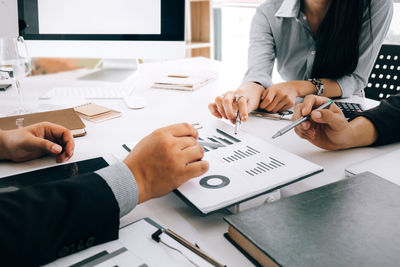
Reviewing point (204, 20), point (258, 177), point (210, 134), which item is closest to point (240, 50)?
point (204, 20)

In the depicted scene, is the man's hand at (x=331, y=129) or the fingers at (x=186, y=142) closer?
the fingers at (x=186, y=142)

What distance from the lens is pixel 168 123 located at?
1.01m

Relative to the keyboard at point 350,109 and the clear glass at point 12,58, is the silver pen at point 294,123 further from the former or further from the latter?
the clear glass at point 12,58

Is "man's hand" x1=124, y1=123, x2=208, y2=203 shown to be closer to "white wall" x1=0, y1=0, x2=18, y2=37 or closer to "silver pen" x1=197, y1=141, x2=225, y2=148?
"silver pen" x1=197, y1=141, x2=225, y2=148

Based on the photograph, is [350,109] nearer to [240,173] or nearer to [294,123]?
[294,123]

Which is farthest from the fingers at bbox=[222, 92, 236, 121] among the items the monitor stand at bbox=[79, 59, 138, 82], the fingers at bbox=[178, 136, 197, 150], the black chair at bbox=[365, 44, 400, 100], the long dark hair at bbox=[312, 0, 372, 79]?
the black chair at bbox=[365, 44, 400, 100]

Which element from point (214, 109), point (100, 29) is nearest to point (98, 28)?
point (100, 29)

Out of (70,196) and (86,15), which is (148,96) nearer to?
(86,15)

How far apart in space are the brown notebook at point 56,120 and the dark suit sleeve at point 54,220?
410 mm

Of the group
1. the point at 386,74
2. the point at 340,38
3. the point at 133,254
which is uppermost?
the point at 340,38

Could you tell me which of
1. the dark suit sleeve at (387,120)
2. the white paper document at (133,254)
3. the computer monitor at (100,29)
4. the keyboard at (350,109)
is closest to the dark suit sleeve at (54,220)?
the white paper document at (133,254)

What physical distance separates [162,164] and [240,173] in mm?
148

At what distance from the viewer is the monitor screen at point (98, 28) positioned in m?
1.30

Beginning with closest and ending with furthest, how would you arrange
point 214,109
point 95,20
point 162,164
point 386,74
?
point 162,164 → point 214,109 → point 95,20 → point 386,74
